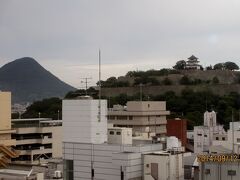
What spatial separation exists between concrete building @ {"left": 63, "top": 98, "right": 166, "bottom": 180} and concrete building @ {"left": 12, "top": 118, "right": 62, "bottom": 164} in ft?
88.7

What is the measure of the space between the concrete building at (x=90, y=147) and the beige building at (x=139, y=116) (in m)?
42.6

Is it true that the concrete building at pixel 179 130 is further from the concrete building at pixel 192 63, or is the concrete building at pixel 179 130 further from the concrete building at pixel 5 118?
the concrete building at pixel 192 63

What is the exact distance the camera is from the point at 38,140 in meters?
55.8

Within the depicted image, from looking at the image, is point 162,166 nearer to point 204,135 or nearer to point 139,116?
point 204,135

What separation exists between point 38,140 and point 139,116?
2002cm

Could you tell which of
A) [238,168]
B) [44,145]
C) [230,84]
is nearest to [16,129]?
[44,145]

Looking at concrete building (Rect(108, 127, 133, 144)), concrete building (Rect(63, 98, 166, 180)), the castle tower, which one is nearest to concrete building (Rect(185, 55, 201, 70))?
the castle tower

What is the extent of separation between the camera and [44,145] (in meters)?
56.5

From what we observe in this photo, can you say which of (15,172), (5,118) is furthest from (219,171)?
(5,118)

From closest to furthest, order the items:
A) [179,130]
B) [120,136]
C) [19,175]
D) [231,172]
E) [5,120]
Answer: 1. [19,175]
2. [231,172]
3. [120,136]
4. [5,120]
5. [179,130]

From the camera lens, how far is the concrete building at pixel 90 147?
25219 millimetres

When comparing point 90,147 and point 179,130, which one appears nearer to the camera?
point 90,147

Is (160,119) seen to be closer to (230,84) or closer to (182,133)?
(182,133)

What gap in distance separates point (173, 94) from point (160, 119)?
88.1ft
